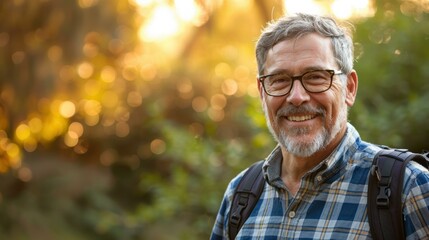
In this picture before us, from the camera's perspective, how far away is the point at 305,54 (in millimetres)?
2457

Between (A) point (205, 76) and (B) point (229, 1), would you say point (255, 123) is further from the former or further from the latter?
(B) point (229, 1)

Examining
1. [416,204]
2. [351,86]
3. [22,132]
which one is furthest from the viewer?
[22,132]

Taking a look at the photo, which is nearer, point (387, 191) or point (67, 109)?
point (387, 191)

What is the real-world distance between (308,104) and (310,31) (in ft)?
0.82

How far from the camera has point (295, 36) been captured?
2498 mm

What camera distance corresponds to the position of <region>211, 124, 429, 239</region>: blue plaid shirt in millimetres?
2145

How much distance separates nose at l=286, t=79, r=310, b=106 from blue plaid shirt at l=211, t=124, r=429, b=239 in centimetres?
20

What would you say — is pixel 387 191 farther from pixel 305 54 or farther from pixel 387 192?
pixel 305 54

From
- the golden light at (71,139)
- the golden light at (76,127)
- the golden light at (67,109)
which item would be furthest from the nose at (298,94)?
the golden light at (71,139)

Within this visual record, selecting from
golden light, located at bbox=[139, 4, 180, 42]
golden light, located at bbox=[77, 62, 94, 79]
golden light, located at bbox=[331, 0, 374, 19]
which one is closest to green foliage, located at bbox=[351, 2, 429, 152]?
golden light, located at bbox=[331, 0, 374, 19]

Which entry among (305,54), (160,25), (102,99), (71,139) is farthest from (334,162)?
(160,25)

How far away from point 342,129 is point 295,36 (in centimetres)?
35

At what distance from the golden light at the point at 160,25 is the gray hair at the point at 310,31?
9.88m

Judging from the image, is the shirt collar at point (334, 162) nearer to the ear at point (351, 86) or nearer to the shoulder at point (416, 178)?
the ear at point (351, 86)
